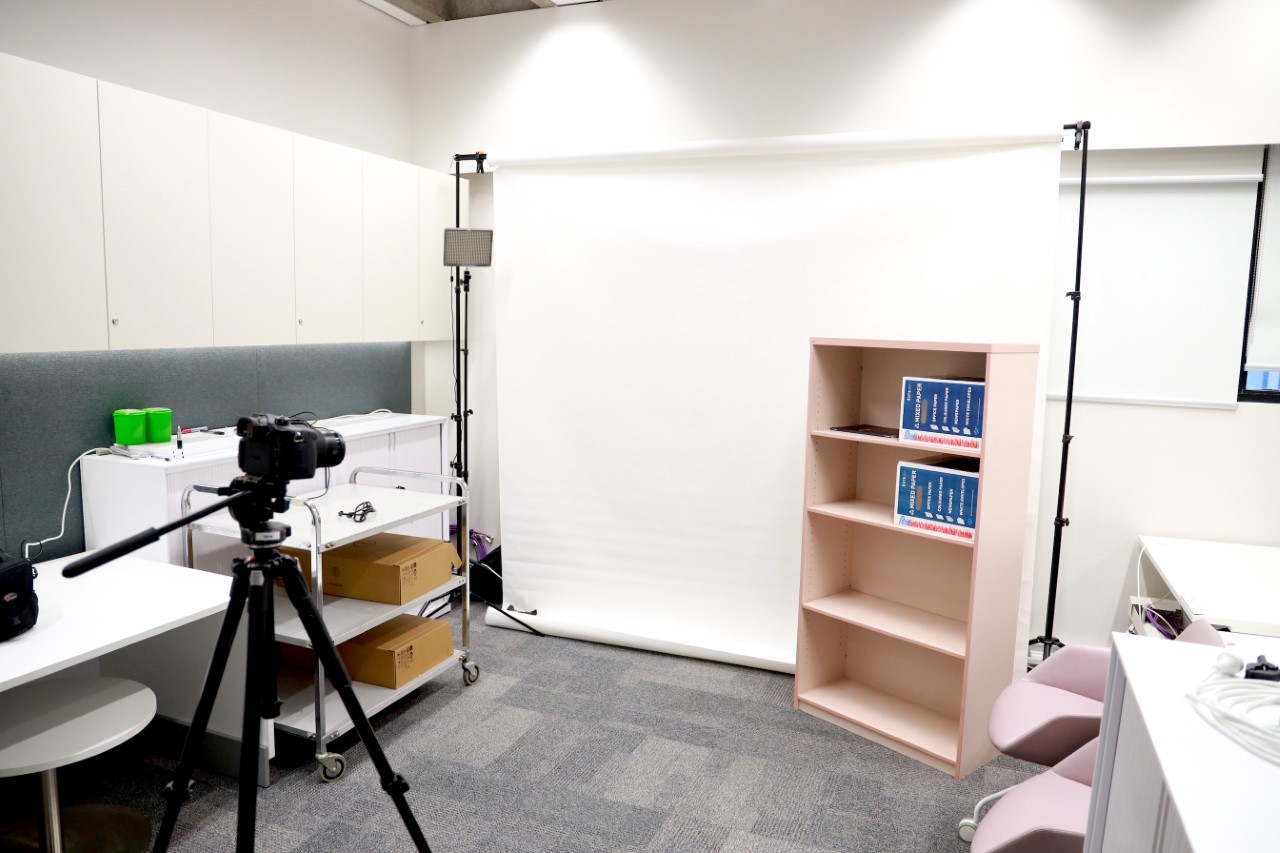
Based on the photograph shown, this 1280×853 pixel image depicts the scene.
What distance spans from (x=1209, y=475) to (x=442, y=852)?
10.5 ft

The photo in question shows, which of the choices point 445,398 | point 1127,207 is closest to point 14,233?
point 445,398

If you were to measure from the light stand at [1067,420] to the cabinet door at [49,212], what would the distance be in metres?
3.51

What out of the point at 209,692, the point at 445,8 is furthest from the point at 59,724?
the point at 445,8

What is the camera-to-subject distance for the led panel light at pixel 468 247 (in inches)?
159

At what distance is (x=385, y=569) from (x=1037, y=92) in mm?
3236

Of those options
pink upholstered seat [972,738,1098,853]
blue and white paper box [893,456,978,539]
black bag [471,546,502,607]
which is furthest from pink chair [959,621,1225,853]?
black bag [471,546,502,607]

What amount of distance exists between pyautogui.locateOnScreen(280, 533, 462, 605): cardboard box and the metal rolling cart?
4 cm

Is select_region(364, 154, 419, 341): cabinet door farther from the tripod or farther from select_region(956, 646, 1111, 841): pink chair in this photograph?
select_region(956, 646, 1111, 841): pink chair

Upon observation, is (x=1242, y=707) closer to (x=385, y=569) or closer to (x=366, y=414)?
(x=385, y=569)

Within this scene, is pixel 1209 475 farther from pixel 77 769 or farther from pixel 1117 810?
pixel 77 769

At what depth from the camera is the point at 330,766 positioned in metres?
2.69

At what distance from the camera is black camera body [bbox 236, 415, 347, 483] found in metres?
1.67

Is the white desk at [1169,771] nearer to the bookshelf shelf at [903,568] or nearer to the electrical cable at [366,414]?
the bookshelf shelf at [903,568]

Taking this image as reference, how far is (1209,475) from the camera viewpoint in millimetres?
3262
